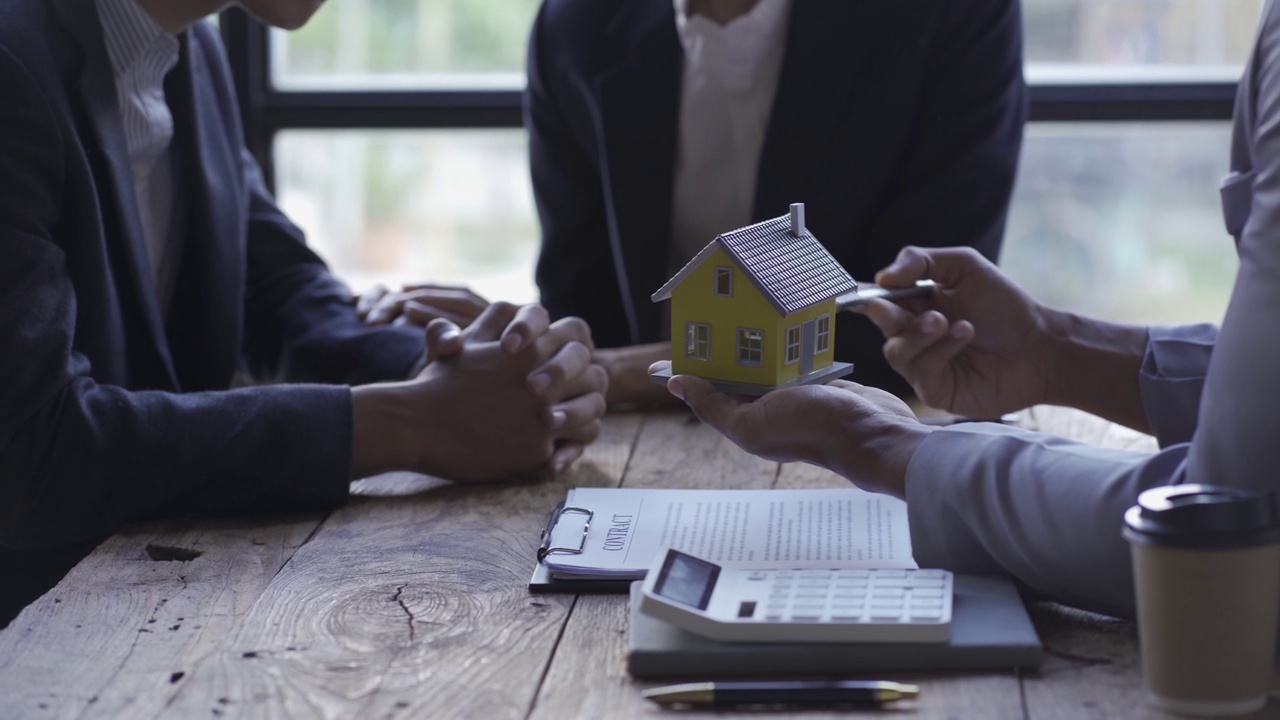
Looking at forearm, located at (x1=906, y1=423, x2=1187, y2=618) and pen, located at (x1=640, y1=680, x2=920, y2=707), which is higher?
forearm, located at (x1=906, y1=423, x2=1187, y2=618)

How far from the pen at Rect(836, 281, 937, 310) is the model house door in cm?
8

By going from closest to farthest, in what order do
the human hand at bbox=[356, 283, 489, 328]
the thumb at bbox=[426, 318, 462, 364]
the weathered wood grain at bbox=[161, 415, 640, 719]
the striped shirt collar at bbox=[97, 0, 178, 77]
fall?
the weathered wood grain at bbox=[161, 415, 640, 719]
the thumb at bbox=[426, 318, 462, 364]
the striped shirt collar at bbox=[97, 0, 178, 77]
the human hand at bbox=[356, 283, 489, 328]

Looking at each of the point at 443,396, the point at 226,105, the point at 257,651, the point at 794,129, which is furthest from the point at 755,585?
the point at 226,105

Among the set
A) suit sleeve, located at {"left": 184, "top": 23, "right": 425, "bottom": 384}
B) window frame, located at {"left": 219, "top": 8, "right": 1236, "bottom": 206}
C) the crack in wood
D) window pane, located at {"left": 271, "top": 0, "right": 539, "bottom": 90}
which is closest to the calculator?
the crack in wood

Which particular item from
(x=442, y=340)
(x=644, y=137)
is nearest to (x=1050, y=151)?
(x=644, y=137)

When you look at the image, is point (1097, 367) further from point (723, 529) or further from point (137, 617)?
point (137, 617)

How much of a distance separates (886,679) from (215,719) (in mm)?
517

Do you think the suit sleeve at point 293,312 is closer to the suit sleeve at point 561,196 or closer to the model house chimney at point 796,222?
the suit sleeve at point 561,196

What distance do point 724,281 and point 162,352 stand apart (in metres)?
0.92

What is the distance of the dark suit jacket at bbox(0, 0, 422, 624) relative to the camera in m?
1.42

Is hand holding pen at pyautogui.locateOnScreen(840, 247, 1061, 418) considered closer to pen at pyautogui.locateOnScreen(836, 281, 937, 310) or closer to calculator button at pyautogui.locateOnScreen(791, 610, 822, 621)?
pen at pyautogui.locateOnScreen(836, 281, 937, 310)

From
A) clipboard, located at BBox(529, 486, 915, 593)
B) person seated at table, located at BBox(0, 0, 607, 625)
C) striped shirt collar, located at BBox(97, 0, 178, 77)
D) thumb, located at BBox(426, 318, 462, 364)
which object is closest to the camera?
clipboard, located at BBox(529, 486, 915, 593)

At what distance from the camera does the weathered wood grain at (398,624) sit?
3.15ft

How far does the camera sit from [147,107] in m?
1.87
